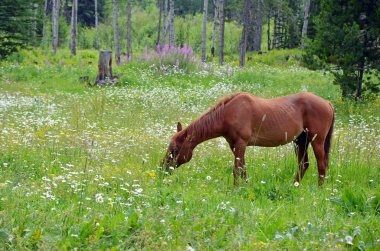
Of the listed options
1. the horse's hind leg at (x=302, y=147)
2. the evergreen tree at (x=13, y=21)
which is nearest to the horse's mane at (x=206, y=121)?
the horse's hind leg at (x=302, y=147)

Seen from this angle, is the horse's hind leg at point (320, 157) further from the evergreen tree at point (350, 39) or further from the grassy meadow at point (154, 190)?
the evergreen tree at point (350, 39)

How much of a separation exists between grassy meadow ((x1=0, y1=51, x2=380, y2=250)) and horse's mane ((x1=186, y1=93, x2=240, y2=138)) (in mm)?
641

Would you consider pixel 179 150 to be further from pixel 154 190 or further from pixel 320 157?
pixel 320 157

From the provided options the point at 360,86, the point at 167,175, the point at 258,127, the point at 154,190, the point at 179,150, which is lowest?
the point at 167,175

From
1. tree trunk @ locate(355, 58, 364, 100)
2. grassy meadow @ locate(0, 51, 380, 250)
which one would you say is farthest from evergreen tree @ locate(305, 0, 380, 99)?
grassy meadow @ locate(0, 51, 380, 250)

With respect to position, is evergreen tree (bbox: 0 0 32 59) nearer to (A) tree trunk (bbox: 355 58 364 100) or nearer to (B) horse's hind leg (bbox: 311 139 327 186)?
(A) tree trunk (bbox: 355 58 364 100)

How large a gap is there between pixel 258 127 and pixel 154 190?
7.03 ft

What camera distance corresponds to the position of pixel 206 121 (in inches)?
268

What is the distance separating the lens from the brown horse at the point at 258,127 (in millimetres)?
6750

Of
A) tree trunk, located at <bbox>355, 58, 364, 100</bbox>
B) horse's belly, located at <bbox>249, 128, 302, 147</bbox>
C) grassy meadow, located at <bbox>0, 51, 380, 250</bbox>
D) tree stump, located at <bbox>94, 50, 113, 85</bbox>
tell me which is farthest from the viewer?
tree stump, located at <bbox>94, 50, 113, 85</bbox>

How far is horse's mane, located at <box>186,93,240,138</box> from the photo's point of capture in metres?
6.80

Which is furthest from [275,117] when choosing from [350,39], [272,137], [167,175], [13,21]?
[13,21]

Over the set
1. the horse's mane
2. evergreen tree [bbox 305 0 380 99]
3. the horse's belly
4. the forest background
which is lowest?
the forest background

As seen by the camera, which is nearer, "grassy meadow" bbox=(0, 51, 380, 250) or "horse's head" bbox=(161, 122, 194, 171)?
"grassy meadow" bbox=(0, 51, 380, 250)
